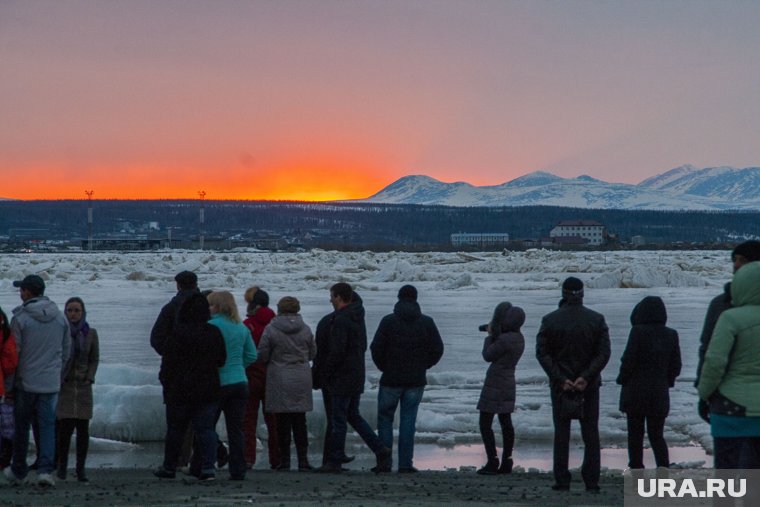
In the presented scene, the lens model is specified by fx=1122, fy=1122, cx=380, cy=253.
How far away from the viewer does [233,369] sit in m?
6.26

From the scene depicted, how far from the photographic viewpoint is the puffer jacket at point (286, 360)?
21.9 feet

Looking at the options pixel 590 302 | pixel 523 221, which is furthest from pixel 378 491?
pixel 523 221

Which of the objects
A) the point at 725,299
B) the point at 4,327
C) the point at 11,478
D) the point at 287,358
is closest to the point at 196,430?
the point at 287,358

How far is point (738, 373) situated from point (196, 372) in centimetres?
297

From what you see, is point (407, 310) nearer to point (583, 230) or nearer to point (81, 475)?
point (81, 475)

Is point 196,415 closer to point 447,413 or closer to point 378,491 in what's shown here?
point 378,491

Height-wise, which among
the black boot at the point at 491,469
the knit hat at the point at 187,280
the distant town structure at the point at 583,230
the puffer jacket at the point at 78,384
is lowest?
the black boot at the point at 491,469

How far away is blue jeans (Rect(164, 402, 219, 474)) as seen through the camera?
6156 mm

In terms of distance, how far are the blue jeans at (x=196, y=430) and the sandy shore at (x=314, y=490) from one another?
0.40 ft

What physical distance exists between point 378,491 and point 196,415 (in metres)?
1.14

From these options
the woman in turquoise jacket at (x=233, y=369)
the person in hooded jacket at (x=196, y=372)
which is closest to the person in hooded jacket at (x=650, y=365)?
the woman in turquoise jacket at (x=233, y=369)

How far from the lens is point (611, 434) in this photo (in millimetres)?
8695

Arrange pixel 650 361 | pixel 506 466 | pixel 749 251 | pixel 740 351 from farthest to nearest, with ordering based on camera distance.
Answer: pixel 506 466
pixel 650 361
pixel 749 251
pixel 740 351

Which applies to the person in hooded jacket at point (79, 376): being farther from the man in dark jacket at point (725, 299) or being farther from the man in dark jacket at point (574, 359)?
the man in dark jacket at point (725, 299)
